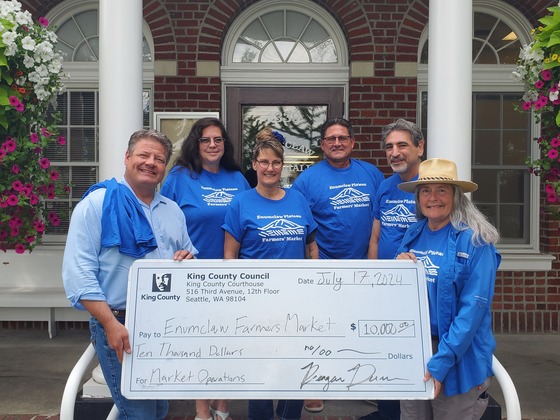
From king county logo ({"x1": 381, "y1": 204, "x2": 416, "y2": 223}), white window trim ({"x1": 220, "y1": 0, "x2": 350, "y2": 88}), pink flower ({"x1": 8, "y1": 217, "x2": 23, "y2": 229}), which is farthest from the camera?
white window trim ({"x1": 220, "y1": 0, "x2": 350, "y2": 88})

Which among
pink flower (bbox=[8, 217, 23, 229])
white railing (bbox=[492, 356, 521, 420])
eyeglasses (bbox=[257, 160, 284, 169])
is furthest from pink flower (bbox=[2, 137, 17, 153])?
white railing (bbox=[492, 356, 521, 420])

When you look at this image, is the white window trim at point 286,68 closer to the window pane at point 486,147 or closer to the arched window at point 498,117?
the arched window at point 498,117

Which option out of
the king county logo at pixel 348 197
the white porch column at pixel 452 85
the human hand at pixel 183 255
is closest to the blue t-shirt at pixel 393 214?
the king county logo at pixel 348 197

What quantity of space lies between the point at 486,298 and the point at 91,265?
1658mm

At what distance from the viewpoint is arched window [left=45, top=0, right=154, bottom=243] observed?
638 centimetres

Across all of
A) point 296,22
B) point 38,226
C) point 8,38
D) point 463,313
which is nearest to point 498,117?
point 296,22

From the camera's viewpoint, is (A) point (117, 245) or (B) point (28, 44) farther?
(B) point (28, 44)

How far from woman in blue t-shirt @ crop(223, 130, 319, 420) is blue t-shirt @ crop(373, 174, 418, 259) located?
495 millimetres

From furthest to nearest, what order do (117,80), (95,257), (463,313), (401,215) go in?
(117,80) → (401,215) → (95,257) → (463,313)

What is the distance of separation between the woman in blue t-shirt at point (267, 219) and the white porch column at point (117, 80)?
1.10 metres

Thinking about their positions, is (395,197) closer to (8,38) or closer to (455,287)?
(455,287)

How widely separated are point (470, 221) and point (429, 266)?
264mm

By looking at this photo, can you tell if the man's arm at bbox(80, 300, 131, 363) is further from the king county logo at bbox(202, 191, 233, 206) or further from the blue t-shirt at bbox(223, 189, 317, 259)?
the king county logo at bbox(202, 191, 233, 206)

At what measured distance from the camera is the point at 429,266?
8.75 feet
